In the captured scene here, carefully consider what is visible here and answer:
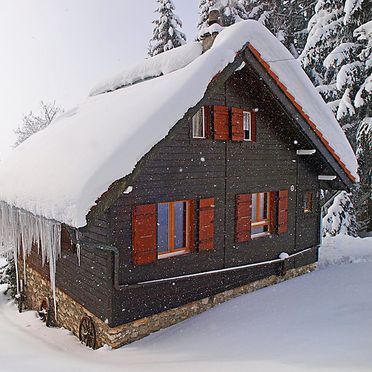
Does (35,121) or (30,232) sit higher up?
(35,121)

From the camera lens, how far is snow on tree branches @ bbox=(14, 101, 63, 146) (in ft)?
98.1

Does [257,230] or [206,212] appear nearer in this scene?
[206,212]

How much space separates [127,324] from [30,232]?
270 cm

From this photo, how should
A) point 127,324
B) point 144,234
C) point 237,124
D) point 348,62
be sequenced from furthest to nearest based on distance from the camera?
point 348,62 → point 237,124 → point 144,234 → point 127,324

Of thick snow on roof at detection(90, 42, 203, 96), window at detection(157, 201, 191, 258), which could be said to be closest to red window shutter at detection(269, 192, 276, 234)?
window at detection(157, 201, 191, 258)

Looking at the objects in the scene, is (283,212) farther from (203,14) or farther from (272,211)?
(203,14)

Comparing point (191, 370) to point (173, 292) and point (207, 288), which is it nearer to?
point (173, 292)

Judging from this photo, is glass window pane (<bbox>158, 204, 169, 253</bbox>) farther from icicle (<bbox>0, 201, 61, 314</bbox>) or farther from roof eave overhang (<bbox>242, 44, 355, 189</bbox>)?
A: roof eave overhang (<bbox>242, 44, 355, 189</bbox>)

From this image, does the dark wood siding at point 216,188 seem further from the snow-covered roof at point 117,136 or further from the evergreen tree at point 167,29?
the evergreen tree at point 167,29

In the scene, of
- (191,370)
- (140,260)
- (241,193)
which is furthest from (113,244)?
(241,193)

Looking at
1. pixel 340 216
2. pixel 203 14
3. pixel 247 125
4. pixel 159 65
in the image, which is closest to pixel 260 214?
pixel 247 125

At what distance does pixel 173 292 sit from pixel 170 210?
5.53ft

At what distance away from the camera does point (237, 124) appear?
786 centimetres

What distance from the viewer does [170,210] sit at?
6.96m
